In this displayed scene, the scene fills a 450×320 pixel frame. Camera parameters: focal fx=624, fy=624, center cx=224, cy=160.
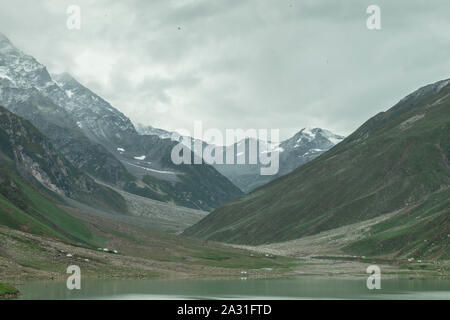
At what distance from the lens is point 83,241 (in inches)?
7608

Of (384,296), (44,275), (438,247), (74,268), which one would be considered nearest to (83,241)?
(74,268)

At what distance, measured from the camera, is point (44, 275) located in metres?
119

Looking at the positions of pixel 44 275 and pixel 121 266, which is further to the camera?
pixel 121 266

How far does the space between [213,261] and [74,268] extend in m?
64.7

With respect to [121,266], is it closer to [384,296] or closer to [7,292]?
[7,292]
